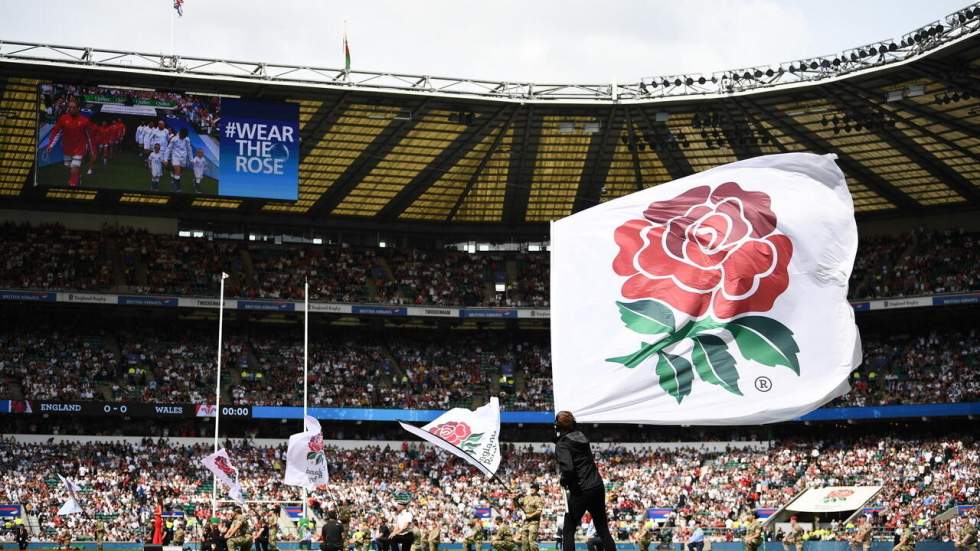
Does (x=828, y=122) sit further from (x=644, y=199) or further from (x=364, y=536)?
(x=644, y=199)

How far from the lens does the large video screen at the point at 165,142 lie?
4891 centimetres

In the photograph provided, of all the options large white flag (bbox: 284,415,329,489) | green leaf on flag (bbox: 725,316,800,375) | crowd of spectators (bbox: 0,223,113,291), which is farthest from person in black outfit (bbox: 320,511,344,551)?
crowd of spectators (bbox: 0,223,113,291)

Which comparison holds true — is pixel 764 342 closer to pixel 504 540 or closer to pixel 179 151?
pixel 504 540

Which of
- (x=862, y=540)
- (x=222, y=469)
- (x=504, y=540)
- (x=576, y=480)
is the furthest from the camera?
(x=222, y=469)

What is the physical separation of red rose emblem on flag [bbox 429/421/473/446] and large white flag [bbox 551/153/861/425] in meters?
13.3

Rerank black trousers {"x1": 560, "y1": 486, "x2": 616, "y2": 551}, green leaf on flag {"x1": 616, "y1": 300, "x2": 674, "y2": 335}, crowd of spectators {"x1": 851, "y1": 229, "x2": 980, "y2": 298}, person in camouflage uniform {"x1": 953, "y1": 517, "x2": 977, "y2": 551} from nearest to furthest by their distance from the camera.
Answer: black trousers {"x1": 560, "y1": 486, "x2": 616, "y2": 551}, green leaf on flag {"x1": 616, "y1": 300, "x2": 674, "y2": 335}, person in camouflage uniform {"x1": 953, "y1": 517, "x2": 977, "y2": 551}, crowd of spectators {"x1": 851, "y1": 229, "x2": 980, "y2": 298}

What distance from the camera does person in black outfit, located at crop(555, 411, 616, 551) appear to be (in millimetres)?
10992

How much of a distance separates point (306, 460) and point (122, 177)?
17.1m

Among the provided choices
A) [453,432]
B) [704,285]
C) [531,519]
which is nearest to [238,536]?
[453,432]

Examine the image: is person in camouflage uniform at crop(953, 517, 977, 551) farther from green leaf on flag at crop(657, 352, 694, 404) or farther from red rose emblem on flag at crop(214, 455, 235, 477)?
green leaf on flag at crop(657, 352, 694, 404)

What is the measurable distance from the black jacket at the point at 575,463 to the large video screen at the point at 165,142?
1601 inches

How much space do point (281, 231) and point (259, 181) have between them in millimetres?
19600

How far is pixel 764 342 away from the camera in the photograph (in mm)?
12180

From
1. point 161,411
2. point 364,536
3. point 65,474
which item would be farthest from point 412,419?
point 364,536
